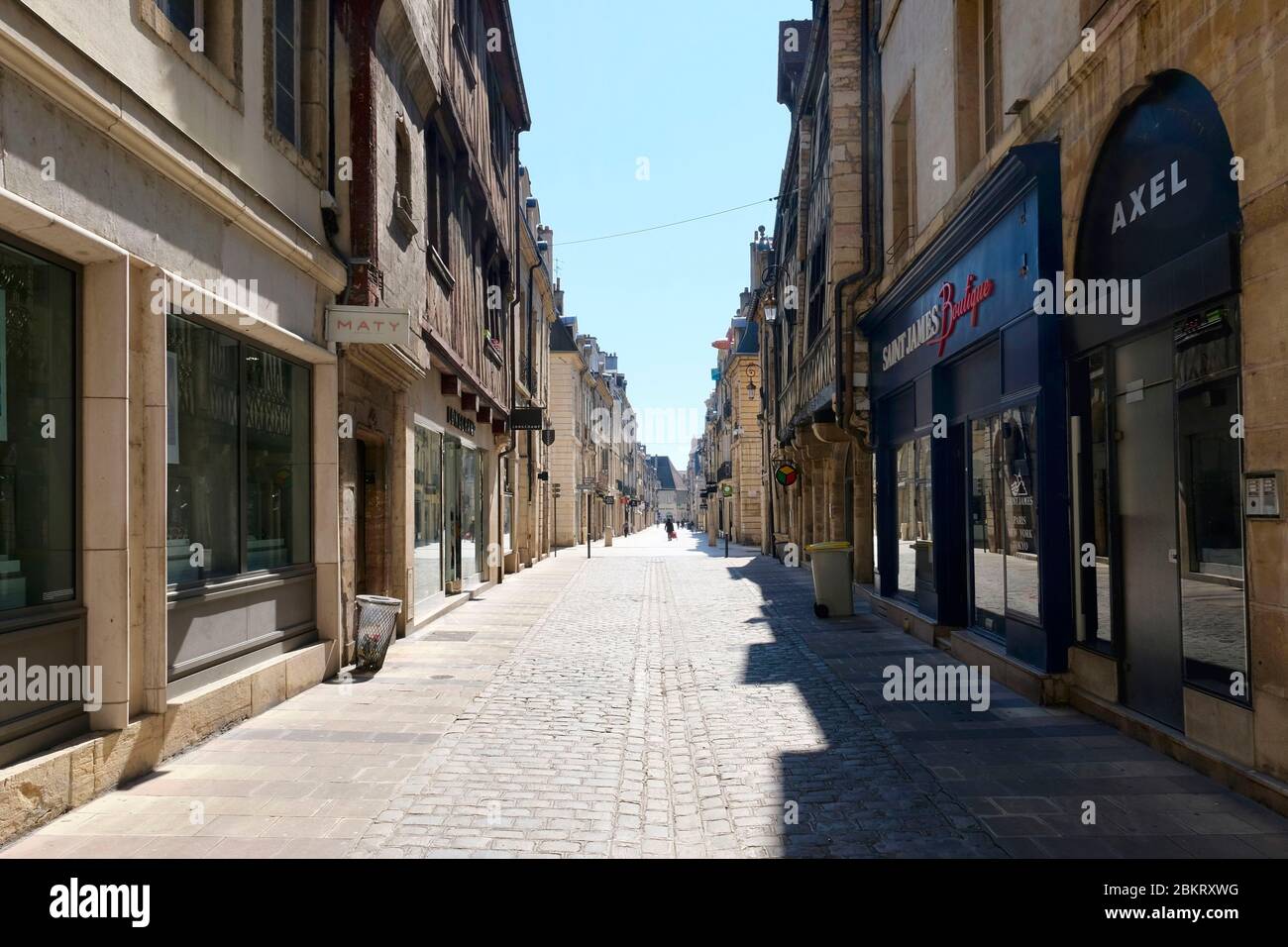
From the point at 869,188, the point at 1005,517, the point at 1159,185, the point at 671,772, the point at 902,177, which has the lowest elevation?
the point at 671,772

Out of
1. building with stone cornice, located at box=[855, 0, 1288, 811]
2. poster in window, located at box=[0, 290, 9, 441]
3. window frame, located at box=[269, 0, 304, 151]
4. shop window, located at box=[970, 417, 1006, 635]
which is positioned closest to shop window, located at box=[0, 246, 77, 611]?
poster in window, located at box=[0, 290, 9, 441]

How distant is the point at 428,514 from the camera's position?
14.3m

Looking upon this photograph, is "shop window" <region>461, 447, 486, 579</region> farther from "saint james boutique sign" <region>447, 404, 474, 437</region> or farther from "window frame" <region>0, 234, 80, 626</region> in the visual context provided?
"window frame" <region>0, 234, 80, 626</region>

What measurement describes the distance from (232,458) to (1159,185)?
7.18 metres

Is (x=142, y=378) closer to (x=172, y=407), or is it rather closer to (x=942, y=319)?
(x=172, y=407)

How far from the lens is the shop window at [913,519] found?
39.7ft

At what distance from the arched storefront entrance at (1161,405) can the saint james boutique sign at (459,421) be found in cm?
1062

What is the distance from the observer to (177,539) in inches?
267

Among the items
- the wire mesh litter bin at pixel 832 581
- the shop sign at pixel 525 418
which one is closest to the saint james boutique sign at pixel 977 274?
the wire mesh litter bin at pixel 832 581

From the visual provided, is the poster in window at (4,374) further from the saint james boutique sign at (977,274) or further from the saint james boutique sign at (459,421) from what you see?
the saint james boutique sign at (459,421)

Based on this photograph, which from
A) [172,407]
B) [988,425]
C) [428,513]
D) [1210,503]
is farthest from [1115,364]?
[428,513]

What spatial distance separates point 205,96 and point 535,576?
17651 mm

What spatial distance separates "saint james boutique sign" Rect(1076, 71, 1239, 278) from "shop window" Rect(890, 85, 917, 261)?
6.41m
